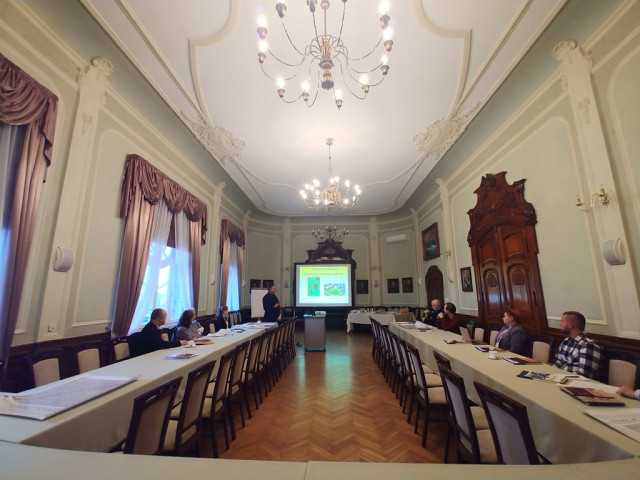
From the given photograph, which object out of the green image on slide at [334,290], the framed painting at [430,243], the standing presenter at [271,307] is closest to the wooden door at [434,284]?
the framed painting at [430,243]

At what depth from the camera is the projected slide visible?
33.4 feet

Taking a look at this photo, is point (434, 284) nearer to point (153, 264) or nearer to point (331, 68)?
point (331, 68)

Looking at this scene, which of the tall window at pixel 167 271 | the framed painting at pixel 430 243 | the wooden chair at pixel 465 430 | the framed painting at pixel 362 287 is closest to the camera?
the wooden chair at pixel 465 430

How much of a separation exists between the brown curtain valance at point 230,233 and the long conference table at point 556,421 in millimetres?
6516

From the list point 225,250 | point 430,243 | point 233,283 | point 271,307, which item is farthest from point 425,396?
point 233,283

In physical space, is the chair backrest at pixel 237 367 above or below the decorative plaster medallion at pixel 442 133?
below

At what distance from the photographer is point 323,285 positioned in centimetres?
1032

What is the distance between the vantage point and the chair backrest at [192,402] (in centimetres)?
186

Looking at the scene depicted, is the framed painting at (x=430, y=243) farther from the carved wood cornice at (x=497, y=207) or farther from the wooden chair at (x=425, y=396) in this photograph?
the wooden chair at (x=425, y=396)

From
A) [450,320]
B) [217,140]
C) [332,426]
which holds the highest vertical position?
[217,140]

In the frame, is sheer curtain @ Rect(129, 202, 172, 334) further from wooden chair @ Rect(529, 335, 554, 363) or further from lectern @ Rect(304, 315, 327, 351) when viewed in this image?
wooden chair @ Rect(529, 335, 554, 363)

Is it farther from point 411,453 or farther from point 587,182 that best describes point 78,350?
point 587,182

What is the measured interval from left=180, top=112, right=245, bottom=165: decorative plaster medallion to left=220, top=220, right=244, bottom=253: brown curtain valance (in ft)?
6.54

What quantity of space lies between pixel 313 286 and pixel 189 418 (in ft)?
27.5
